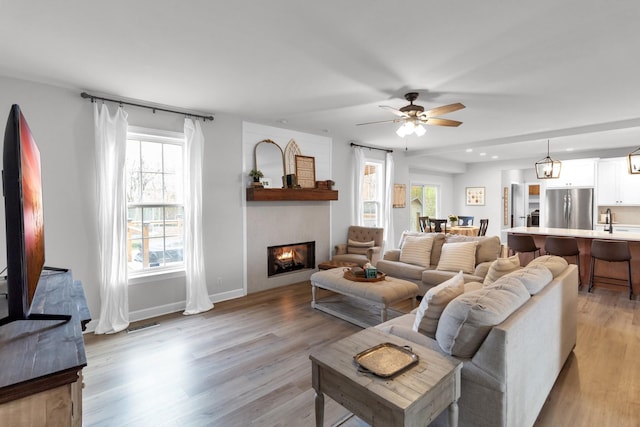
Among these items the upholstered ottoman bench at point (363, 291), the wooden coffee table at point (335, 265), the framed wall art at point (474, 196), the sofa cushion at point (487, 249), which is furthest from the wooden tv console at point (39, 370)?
the framed wall art at point (474, 196)

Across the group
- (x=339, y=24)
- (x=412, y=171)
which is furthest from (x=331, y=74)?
(x=412, y=171)

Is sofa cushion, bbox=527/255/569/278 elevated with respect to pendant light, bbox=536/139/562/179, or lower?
lower

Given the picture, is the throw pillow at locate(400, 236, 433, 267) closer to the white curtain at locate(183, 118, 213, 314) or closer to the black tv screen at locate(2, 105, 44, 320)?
the white curtain at locate(183, 118, 213, 314)

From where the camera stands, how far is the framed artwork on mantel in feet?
17.8

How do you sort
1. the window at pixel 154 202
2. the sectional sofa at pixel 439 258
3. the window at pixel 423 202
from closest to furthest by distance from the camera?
1. the window at pixel 154 202
2. the sectional sofa at pixel 439 258
3. the window at pixel 423 202

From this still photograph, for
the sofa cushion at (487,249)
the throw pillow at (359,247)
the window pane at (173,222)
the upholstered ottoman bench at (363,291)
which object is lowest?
the upholstered ottoman bench at (363,291)

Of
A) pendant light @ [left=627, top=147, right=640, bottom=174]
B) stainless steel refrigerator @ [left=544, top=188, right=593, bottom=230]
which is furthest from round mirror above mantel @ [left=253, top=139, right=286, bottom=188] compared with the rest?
stainless steel refrigerator @ [left=544, top=188, right=593, bottom=230]

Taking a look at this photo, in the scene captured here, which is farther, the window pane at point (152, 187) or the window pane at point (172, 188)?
the window pane at point (172, 188)

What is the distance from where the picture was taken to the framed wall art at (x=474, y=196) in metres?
9.88

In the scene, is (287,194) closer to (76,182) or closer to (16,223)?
(76,182)

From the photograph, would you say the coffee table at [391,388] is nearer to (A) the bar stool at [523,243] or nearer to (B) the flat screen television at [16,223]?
(B) the flat screen television at [16,223]

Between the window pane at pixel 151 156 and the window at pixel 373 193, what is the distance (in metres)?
4.13

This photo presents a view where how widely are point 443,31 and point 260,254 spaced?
3.79 m

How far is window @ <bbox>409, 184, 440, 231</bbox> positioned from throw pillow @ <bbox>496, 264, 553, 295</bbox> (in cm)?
714
